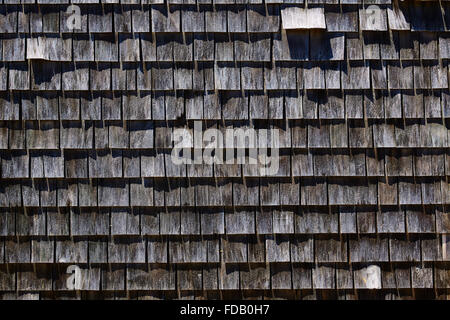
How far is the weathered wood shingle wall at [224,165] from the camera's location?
3.29 m

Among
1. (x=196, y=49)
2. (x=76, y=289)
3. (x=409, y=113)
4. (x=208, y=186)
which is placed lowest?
(x=76, y=289)

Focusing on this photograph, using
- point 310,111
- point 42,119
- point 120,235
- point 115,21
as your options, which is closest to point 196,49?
point 115,21

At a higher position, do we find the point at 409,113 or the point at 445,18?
the point at 445,18

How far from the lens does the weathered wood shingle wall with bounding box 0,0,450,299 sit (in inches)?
130

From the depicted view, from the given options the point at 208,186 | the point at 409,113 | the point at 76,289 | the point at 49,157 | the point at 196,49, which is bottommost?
the point at 76,289

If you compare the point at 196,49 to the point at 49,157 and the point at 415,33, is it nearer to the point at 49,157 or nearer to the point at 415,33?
the point at 49,157

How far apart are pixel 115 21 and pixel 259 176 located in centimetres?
142

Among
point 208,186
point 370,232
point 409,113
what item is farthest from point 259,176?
point 409,113

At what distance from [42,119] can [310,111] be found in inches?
71.3

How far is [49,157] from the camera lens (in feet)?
10.9

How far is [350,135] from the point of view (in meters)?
3.35

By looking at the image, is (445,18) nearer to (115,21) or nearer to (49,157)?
(115,21)

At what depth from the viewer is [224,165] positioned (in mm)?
3342

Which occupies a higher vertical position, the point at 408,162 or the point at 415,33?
the point at 415,33
